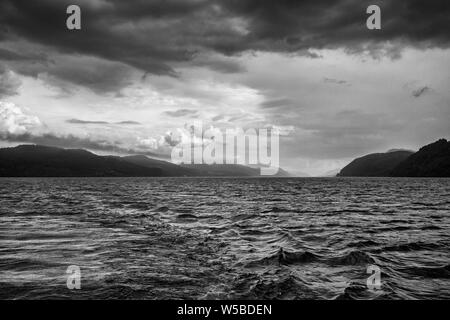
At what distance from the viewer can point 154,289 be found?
1247 cm

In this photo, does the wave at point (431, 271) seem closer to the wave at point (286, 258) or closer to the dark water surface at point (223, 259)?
the dark water surface at point (223, 259)

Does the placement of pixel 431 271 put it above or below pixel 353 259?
below

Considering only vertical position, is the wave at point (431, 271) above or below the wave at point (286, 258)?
below

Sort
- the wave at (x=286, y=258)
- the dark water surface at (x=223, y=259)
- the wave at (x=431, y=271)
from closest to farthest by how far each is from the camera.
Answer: the dark water surface at (x=223, y=259) < the wave at (x=431, y=271) < the wave at (x=286, y=258)

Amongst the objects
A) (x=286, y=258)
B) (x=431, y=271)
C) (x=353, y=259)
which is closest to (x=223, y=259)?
(x=286, y=258)

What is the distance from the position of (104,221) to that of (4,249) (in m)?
12.7

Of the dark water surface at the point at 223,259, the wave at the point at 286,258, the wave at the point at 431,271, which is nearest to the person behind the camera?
the dark water surface at the point at 223,259

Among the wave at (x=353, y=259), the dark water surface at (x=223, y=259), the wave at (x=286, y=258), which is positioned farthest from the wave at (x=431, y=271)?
the wave at (x=286, y=258)

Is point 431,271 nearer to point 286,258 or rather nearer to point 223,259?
point 286,258

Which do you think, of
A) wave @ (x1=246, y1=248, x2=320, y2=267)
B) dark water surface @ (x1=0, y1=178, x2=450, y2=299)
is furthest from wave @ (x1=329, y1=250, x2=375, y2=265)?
wave @ (x1=246, y1=248, x2=320, y2=267)

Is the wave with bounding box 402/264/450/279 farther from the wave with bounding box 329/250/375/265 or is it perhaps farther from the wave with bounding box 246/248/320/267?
the wave with bounding box 246/248/320/267

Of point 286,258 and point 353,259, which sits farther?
point 286,258

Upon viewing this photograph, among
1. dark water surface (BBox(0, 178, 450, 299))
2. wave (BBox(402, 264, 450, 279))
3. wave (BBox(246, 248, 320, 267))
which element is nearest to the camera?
dark water surface (BBox(0, 178, 450, 299))
